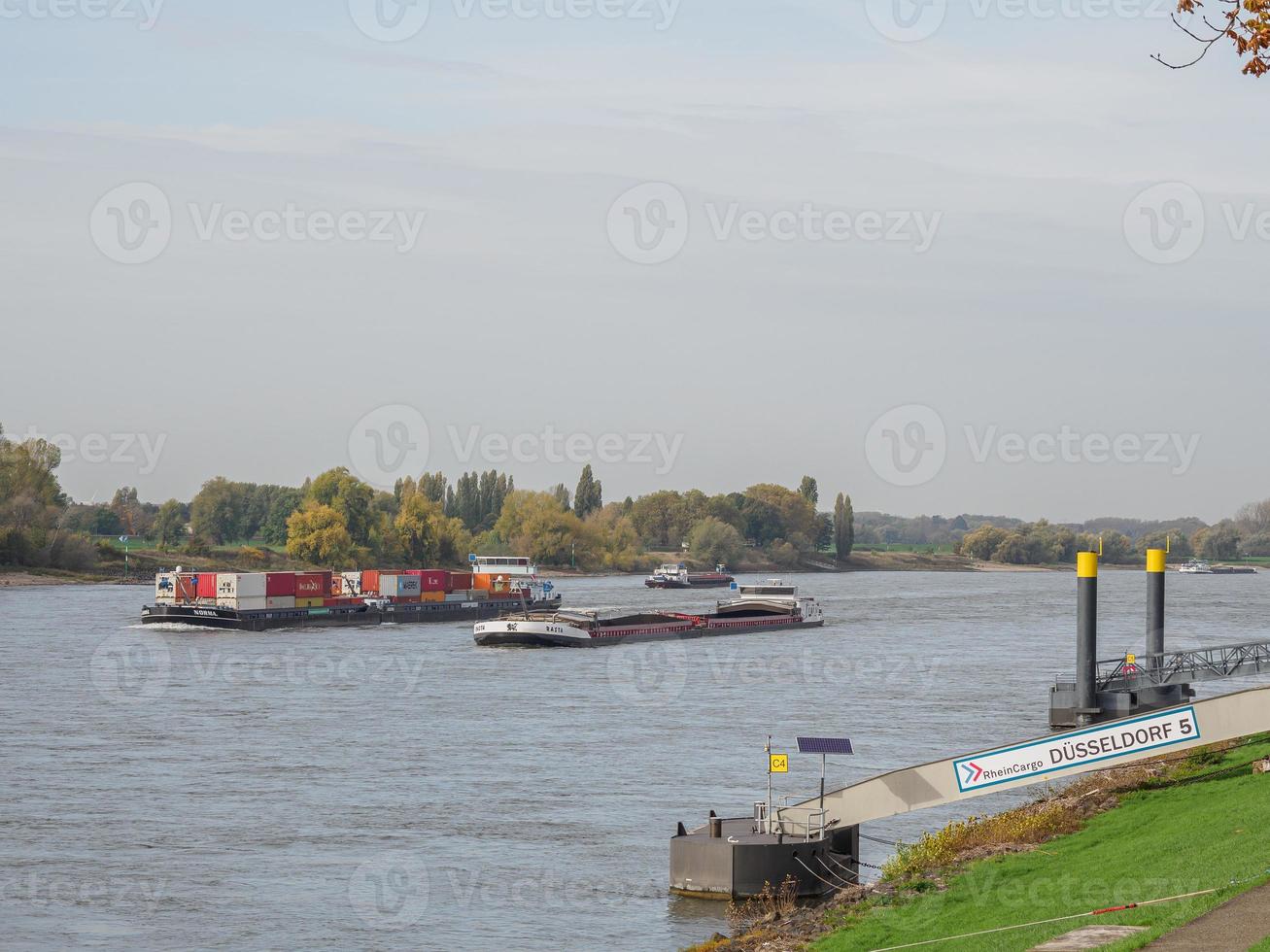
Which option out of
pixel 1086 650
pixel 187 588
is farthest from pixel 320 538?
pixel 1086 650

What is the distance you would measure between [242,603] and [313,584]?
827cm

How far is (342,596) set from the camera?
106250mm

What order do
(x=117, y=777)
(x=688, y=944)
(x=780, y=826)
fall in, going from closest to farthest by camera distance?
(x=688, y=944) → (x=780, y=826) → (x=117, y=777)

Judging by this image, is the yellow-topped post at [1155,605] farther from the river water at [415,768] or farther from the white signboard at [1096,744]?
the white signboard at [1096,744]

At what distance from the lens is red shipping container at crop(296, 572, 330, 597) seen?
101125 mm

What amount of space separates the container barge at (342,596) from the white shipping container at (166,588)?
62mm

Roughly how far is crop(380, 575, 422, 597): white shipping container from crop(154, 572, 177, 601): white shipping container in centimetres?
1874

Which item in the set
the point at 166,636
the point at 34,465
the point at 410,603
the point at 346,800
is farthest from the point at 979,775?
the point at 34,465

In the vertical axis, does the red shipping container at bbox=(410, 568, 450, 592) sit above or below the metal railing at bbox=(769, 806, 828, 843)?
above

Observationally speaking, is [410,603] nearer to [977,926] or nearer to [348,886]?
[348,886]

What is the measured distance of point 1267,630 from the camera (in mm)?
91875

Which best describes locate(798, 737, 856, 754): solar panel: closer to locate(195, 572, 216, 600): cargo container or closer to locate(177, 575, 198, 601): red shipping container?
locate(195, 572, 216, 600): cargo container

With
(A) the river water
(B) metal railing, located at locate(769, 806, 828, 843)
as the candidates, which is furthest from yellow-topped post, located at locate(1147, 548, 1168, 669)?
(B) metal railing, located at locate(769, 806, 828, 843)

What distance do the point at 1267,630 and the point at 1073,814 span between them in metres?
70.6
